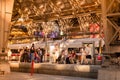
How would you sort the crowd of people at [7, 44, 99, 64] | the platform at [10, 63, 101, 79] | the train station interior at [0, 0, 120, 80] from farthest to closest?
the crowd of people at [7, 44, 99, 64] → the platform at [10, 63, 101, 79] → the train station interior at [0, 0, 120, 80]

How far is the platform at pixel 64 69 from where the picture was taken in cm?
1979

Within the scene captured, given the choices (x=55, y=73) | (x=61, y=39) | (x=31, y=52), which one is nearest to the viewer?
(x=55, y=73)

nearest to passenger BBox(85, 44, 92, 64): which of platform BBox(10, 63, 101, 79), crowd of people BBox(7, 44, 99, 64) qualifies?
crowd of people BBox(7, 44, 99, 64)

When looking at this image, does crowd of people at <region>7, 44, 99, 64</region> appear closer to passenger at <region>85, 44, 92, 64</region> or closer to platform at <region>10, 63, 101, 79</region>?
passenger at <region>85, 44, 92, 64</region>

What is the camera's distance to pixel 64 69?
71.9 feet

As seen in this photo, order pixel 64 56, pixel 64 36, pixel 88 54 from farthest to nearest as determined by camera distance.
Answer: pixel 64 36 → pixel 64 56 → pixel 88 54

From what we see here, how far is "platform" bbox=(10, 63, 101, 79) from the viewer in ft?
64.9

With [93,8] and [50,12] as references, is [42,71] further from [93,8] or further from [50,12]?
[50,12]

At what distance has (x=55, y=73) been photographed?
2270 cm

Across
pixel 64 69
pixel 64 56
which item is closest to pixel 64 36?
pixel 64 56

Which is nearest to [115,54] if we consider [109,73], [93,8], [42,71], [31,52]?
[109,73]

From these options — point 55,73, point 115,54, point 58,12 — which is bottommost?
point 55,73

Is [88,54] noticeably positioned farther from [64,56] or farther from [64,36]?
[64,36]

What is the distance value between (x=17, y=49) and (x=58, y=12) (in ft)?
34.4
